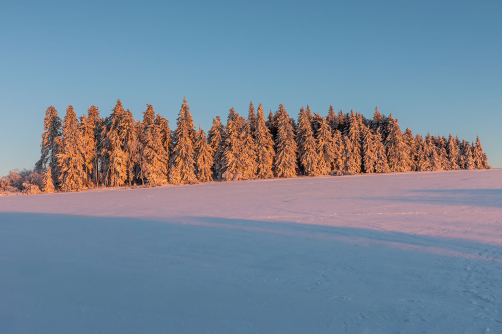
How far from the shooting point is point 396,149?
2007 inches

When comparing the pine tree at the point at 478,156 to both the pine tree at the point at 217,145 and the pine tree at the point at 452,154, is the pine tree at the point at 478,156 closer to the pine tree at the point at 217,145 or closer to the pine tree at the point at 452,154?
the pine tree at the point at 452,154

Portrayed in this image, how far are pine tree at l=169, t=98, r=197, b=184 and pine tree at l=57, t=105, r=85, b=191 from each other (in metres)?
11.0

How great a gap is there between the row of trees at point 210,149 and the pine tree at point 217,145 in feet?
0.51

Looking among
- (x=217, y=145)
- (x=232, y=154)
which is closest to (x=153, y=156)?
(x=217, y=145)

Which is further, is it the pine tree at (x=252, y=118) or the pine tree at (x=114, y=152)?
the pine tree at (x=252, y=118)

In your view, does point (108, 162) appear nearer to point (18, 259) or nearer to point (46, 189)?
point (46, 189)

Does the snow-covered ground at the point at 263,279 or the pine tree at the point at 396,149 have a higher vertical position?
the pine tree at the point at 396,149

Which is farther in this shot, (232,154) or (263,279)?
(232,154)

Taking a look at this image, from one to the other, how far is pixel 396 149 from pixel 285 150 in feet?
71.1

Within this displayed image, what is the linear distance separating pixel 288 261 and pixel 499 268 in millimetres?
3313

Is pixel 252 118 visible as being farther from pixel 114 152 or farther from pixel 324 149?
pixel 114 152

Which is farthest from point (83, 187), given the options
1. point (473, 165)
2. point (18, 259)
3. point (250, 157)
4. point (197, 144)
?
point (473, 165)

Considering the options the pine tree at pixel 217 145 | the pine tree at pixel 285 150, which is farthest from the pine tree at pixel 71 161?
the pine tree at pixel 285 150

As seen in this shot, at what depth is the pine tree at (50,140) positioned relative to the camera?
38969 millimetres
